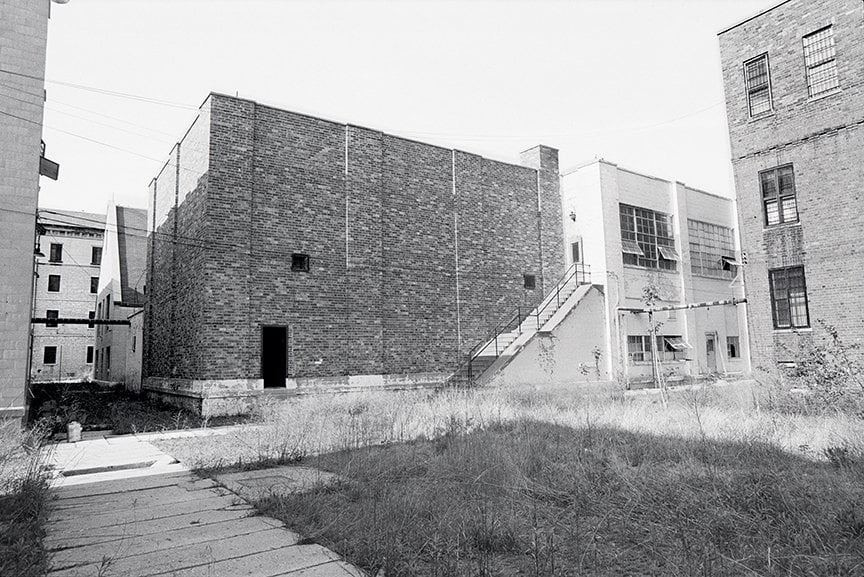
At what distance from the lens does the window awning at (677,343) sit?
22969 millimetres

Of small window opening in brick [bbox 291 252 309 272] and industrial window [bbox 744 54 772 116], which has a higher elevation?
industrial window [bbox 744 54 772 116]

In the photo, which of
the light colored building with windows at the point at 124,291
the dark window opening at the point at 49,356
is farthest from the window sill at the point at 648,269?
the dark window opening at the point at 49,356

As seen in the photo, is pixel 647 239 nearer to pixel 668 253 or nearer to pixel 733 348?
pixel 668 253

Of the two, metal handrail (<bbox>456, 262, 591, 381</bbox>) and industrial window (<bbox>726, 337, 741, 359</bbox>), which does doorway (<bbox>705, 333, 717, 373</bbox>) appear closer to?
industrial window (<bbox>726, 337, 741, 359</bbox>)

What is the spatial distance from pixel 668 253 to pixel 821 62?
1022 centimetres

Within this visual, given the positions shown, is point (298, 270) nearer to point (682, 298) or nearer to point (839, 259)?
point (839, 259)

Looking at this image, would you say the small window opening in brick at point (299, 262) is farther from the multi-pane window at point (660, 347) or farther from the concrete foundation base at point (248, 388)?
the multi-pane window at point (660, 347)

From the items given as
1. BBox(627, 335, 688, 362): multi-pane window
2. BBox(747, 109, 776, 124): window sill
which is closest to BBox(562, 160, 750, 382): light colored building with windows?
BBox(627, 335, 688, 362): multi-pane window

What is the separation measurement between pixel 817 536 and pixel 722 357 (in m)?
23.2

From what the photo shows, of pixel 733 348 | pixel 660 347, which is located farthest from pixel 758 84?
pixel 733 348

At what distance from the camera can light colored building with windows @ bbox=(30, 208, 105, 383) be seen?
41781mm

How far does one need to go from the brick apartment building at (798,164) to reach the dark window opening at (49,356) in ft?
148

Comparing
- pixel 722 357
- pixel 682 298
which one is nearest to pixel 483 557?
pixel 682 298

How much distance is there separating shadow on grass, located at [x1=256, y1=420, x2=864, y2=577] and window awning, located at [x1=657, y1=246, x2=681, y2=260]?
17.2 metres
